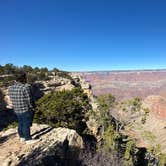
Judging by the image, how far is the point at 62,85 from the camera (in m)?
26.6

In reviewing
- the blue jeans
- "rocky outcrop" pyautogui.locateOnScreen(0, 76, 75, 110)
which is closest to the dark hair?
the blue jeans

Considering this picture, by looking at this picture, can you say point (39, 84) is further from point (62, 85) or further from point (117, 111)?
point (117, 111)

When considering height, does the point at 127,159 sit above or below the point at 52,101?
below

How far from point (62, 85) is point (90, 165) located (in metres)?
19.2

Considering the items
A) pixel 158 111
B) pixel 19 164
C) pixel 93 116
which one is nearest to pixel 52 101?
pixel 93 116

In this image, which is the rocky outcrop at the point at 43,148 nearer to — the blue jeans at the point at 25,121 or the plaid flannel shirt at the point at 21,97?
the blue jeans at the point at 25,121

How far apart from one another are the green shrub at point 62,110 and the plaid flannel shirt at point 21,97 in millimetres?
5676

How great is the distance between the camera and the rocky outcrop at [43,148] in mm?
6871

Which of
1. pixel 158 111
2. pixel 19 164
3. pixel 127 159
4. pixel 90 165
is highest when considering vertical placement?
pixel 19 164

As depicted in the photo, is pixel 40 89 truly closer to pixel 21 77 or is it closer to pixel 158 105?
pixel 21 77

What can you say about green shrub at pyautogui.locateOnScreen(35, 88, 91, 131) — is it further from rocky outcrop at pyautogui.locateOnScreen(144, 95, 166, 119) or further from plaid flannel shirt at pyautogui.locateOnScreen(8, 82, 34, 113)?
rocky outcrop at pyautogui.locateOnScreen(144, 95, 166, 119)

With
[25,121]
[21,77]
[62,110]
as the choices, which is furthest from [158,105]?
[21,77]

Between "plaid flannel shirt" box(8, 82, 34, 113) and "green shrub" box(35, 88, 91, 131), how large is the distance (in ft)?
18.6

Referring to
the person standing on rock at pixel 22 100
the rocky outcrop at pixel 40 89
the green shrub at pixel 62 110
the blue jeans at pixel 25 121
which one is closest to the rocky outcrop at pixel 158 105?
the rocky outcrop at pixel 40 89
